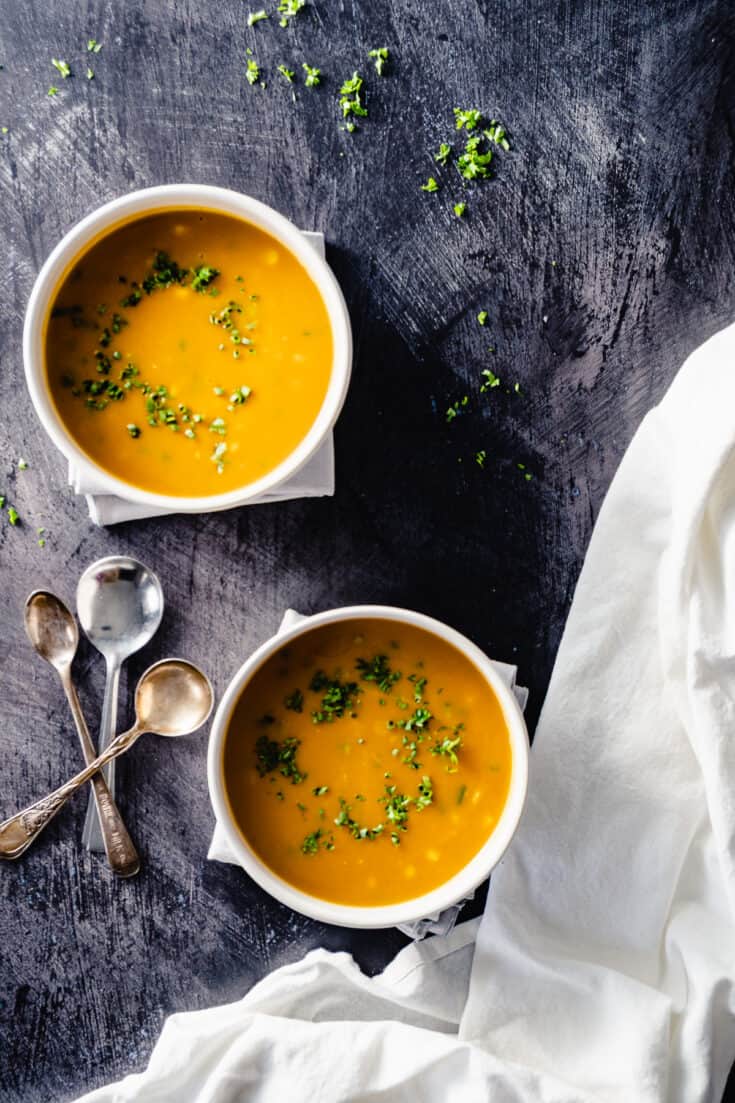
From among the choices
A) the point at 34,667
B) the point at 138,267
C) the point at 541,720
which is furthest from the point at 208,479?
the point at 541,720

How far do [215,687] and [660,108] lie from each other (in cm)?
137

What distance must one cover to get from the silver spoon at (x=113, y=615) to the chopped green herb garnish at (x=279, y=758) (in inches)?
13.3

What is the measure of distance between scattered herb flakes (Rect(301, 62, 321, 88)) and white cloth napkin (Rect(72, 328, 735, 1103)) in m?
0.87

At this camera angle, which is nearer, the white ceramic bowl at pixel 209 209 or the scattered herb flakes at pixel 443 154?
the white ceramic bowl at pixel 209 209

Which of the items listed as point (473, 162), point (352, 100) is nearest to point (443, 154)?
point (473, 162)

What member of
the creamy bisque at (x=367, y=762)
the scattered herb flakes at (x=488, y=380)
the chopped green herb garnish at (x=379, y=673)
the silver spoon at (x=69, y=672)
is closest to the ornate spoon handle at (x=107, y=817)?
the silver spoon at (x=69, y=672)

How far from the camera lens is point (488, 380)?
1964 millimetres

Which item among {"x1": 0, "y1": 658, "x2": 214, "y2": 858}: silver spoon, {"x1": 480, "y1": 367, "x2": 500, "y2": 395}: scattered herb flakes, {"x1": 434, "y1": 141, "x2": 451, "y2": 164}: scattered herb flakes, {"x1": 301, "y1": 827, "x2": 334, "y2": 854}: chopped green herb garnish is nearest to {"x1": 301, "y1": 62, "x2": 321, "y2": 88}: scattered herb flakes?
{"x1": 434, "y1": 141, "x2": 451, "y2": 164}: scattered herb flakes

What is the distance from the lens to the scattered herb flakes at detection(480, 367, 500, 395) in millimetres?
1963

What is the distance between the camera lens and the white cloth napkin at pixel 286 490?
1775 millimetres

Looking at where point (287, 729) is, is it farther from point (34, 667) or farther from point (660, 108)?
point (660, 108)

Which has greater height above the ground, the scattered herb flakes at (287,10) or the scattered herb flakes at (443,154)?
the scattered herb flakes at (287,10)

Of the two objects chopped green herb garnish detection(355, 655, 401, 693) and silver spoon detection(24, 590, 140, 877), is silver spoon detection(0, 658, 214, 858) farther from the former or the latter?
chopped green herb garnish detection(355, 655, 401, 693)

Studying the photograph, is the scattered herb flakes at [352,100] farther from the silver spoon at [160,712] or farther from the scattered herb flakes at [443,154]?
the silver spoon at [160,712]
